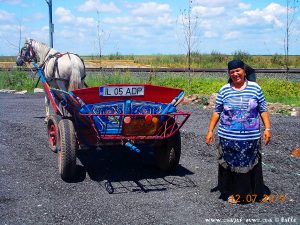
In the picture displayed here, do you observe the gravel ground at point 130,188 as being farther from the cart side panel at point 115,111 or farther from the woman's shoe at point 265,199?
the cart side panel at point 115,111

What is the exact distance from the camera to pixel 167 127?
666 cm

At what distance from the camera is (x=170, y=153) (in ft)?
22.5

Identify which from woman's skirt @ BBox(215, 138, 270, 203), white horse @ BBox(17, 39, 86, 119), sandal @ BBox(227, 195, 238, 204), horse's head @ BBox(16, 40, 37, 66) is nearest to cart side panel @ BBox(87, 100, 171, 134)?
woman's skirt @ BBox(215, 138, 270, 203)

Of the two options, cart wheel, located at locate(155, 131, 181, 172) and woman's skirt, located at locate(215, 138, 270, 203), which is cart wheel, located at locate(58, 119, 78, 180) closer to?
cart wheel, located at locate(155, 131, 181, 172)

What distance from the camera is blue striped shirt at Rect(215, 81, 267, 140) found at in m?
5.27

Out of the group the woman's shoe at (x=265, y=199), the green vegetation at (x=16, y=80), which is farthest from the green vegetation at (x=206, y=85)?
the woman's shoe at (x=265, y=199)

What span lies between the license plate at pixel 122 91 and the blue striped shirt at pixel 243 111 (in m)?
1.45

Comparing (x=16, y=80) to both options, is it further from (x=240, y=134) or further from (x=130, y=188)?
(x=240, y=134)

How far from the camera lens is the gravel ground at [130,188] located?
5.14 m

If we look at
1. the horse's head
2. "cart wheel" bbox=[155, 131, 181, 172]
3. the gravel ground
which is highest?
the horse's head

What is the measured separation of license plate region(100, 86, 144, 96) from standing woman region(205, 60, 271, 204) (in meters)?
1.32

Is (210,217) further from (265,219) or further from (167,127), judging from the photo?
(167,127)

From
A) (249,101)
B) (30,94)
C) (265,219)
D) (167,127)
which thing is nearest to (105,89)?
(167,127)

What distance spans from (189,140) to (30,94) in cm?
1210
